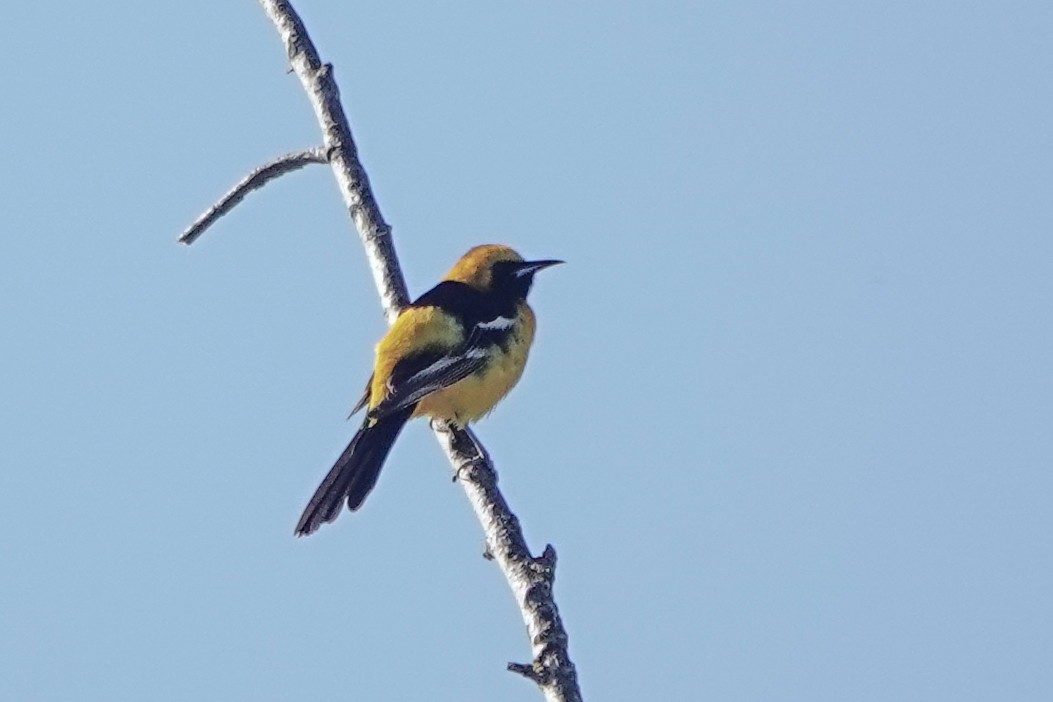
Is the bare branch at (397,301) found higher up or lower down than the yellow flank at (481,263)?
lower down

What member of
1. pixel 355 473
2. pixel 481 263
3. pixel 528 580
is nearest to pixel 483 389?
pixel 355 473

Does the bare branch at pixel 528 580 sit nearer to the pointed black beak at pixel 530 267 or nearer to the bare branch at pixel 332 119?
the bare branch at pixel 332 119

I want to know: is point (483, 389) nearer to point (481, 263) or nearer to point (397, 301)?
point (397, 301)

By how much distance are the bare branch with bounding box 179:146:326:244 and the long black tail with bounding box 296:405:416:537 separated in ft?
3.91

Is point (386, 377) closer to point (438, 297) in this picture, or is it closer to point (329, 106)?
point (438, 297)

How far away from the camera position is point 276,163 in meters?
6.89

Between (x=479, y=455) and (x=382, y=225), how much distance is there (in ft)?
3.98

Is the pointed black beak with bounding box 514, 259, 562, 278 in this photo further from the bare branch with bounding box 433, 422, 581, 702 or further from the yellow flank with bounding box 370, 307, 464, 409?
the bare branch with bounding box 433, 422, 581, 702

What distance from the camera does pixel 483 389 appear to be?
25.1 ft

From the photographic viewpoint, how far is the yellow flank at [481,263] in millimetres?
8711

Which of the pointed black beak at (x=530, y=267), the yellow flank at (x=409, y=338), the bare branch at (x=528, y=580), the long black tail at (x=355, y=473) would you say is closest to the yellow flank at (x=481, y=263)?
the pointed black beak at (x=530, y=267)

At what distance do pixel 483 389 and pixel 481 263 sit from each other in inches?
50.4

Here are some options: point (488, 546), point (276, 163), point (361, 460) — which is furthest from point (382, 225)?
point (488, 546)

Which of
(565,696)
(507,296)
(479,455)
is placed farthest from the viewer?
(507,296)
